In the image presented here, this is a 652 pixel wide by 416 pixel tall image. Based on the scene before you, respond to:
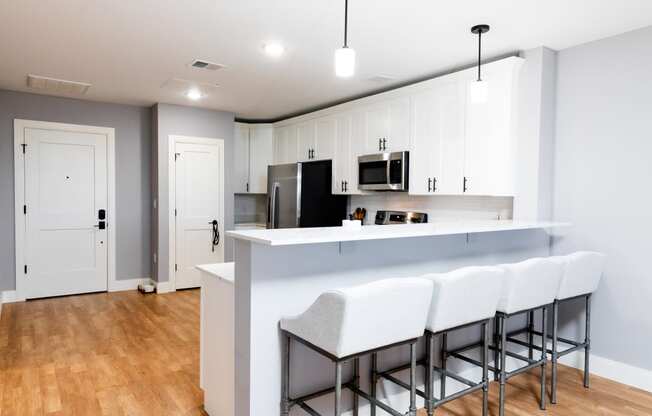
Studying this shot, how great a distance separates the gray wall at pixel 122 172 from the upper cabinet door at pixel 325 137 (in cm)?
228

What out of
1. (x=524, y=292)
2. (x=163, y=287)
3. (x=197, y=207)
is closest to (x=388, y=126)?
(x=524, y=292)

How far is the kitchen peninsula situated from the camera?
200 centimetres

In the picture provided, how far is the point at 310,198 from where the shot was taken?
207 inches

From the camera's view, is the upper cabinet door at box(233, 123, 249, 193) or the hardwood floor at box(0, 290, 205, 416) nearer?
the hardwood floor at box(0, 290, 205, 416)

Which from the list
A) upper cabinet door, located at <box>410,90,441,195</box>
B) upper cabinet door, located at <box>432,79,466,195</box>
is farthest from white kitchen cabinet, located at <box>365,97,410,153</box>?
upper cabinet door, located at <box>432,79,466,195</box>

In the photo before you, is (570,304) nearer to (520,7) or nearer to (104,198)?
(520,7)

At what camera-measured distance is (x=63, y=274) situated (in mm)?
5316

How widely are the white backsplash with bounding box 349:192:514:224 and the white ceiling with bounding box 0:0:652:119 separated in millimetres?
1236

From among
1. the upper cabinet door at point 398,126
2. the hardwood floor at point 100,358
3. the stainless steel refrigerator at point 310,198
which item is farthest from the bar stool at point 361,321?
the stainless steel refrigerator at point 310,198

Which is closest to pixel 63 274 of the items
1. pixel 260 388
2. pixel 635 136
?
pixel 260 388

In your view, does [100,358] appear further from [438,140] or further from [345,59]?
[438,140]

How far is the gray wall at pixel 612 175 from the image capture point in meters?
2.94

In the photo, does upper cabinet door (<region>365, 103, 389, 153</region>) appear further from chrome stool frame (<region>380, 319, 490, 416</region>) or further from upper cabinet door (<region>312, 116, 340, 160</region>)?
chrome stool frame (<region>380, 319, 490, 416</region>)

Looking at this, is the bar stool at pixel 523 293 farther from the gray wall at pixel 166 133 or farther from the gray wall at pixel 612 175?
the gray wall at pixel 166 133
